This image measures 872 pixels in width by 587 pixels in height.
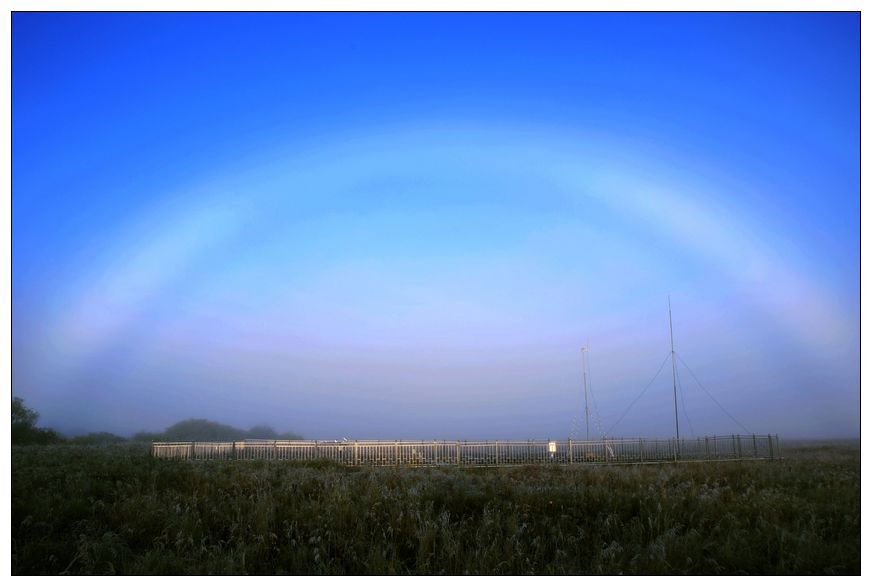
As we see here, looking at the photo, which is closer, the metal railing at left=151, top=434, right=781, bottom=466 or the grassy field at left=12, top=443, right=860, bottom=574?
the grassy field at left=12, top=443, right=860, bottom=574

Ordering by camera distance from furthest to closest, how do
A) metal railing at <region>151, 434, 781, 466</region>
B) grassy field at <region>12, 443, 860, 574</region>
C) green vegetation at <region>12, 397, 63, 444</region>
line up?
1. green vegetation at <region>12, 397, 63, 444</region>
2. metal railing at <region>151, 434, 781, 466</region>
3. grassy field at <region>12, 443, 860, 574</region>

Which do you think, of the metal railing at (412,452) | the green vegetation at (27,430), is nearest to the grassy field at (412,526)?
the metal railing at (412,452)

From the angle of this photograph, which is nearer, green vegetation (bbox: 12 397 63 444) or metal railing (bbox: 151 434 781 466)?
metal railing (bbox: 151 434 781 466)

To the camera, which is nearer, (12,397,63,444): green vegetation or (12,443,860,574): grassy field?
(12,443,860,574): grassy field

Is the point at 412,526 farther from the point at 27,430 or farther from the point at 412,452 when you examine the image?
the point at 27,430

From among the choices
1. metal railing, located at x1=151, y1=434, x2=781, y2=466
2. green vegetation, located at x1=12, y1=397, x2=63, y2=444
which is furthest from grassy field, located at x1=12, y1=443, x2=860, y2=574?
green vegetation, located at x1=12, y1=397, x2=63, y2=444

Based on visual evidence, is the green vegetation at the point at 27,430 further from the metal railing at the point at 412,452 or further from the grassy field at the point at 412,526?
the grassy field at the point at 412,526

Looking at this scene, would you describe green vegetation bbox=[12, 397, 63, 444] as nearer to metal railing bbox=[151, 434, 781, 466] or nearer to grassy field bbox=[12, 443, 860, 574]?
metal railing bbox=[151, 434, 781, 466]

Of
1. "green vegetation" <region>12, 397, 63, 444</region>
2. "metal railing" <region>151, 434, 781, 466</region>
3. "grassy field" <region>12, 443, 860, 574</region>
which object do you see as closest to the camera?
"grassy field" <region>12, 443, 860, 574</region>
